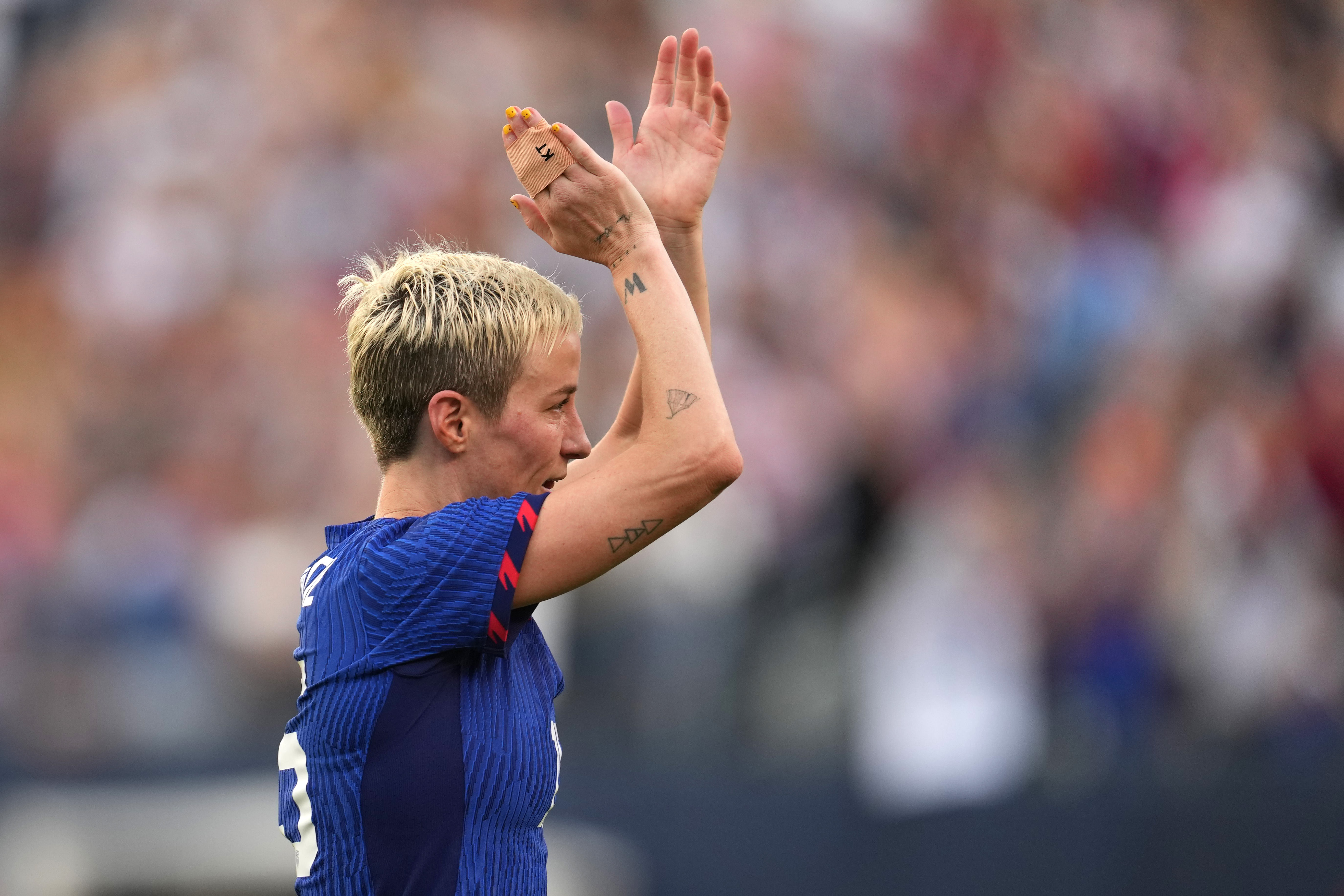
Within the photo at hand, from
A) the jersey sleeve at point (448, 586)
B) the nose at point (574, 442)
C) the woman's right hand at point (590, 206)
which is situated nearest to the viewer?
the jersey sleeve at point (448, 586)

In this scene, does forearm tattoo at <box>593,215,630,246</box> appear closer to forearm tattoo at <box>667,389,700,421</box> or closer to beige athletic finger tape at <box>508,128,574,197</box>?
beige athletic finger tape at <box>508,128,574,197</box>

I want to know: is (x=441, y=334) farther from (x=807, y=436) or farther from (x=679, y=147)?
(x=807, y=436)

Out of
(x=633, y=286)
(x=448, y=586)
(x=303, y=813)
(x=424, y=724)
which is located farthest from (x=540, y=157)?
(x=303, y=813)

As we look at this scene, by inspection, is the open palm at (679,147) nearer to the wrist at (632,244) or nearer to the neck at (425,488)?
the wrist at (632,244)

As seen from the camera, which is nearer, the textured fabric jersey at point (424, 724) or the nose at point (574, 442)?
the textured fabric jersey at point (424, 724)

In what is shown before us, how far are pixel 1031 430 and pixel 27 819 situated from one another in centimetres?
469

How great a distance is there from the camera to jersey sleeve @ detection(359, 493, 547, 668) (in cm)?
236

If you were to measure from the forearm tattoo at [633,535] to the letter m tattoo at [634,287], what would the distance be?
366mm

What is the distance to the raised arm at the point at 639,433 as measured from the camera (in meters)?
2.38

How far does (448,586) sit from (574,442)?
37 centimetres

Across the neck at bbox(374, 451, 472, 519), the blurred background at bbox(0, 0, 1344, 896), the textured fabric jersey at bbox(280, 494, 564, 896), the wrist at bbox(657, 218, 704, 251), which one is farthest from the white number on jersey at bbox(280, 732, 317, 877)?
the blurred background at bbox(0, 0, 1344, 896)

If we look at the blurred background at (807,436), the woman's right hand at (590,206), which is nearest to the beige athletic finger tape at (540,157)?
the woman's right hand at (590,206)

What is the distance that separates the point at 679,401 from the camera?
2.39 metres

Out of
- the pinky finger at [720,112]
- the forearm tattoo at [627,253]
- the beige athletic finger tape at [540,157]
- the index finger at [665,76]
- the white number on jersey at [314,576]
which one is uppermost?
the index finger at [665,76]
